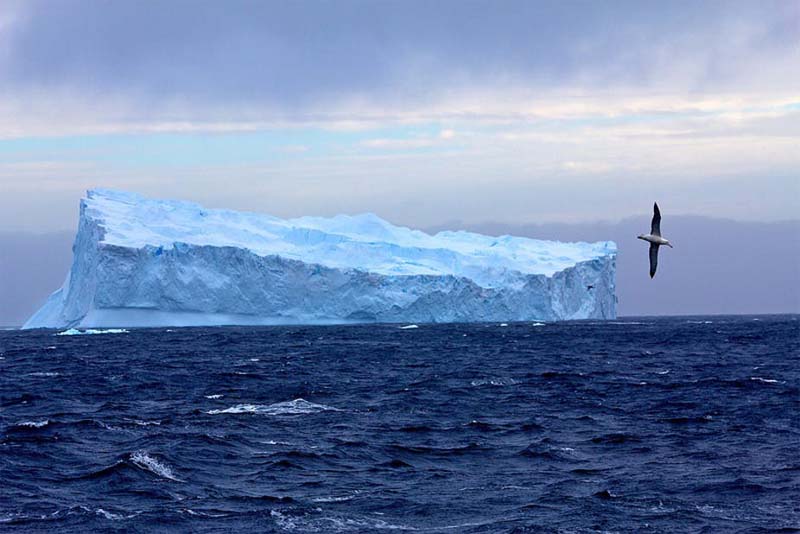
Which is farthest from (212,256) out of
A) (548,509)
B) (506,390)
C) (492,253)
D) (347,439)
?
(548,509)

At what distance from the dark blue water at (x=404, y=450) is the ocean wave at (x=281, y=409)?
0.06 metres

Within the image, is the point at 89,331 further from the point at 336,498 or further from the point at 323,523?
the point at 323,523

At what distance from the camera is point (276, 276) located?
61.6 meters

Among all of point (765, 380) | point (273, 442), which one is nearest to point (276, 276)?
point (765, 380)

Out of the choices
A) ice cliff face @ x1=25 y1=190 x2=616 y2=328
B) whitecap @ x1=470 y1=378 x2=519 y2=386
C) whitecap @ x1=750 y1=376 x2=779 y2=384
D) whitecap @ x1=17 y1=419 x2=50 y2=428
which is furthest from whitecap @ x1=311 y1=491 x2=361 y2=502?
ice cliff face @ x1=25 y1=190 x2=616 y2=328

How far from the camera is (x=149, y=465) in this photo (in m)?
14.5

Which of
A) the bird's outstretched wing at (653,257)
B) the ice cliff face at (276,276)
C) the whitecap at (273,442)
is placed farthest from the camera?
the ice cliff face at (276,276)

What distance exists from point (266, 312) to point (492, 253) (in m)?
16.0

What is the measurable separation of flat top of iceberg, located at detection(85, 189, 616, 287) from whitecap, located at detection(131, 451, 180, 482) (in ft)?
145

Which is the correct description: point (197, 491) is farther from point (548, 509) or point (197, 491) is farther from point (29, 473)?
point (548, 509)

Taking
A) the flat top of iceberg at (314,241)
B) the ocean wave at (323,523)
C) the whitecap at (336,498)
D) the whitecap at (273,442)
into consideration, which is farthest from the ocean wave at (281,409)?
the flat top of iceberg at (314,241)

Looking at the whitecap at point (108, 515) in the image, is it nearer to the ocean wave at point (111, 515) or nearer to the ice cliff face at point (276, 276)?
the ocean wave at point (111, 515)

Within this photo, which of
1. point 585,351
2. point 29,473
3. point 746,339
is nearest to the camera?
point 29,473

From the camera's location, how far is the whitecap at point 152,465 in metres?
14.1
